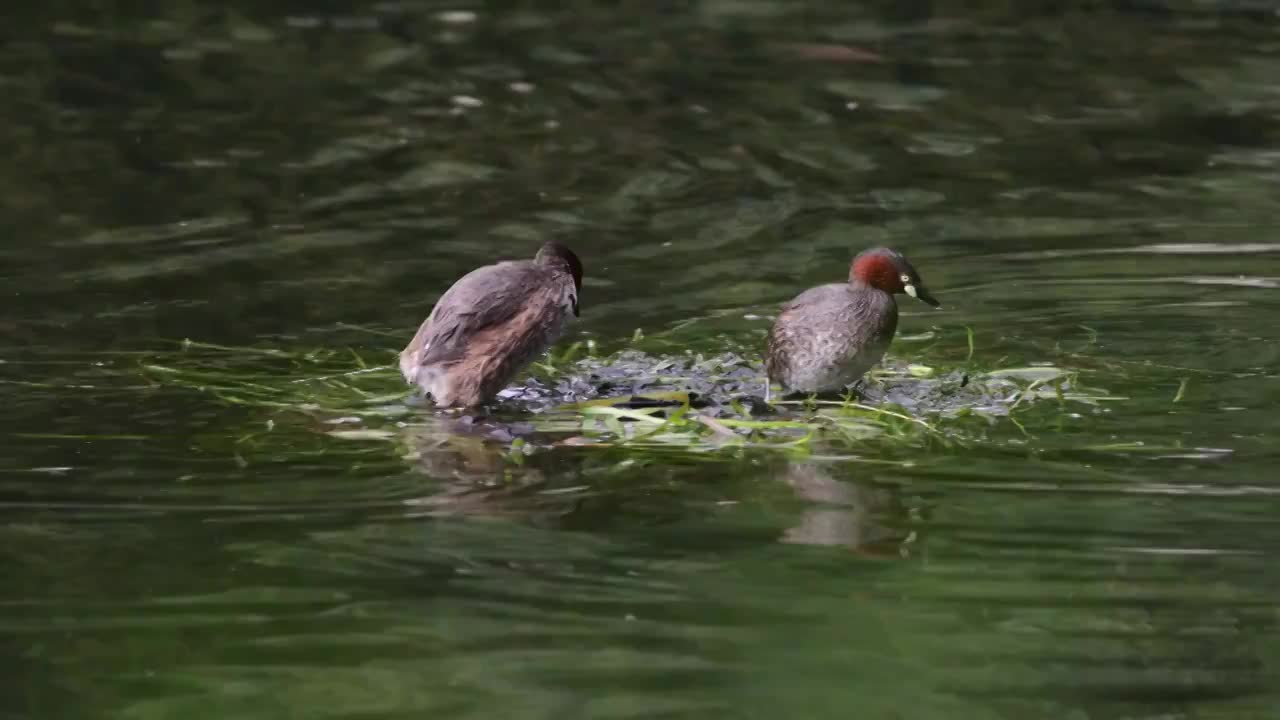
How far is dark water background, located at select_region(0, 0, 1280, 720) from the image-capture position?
6008mm

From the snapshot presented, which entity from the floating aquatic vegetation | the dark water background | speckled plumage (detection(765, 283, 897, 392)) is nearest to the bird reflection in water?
the dark water background

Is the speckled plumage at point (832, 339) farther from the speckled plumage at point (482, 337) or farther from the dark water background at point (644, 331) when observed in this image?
the speckled plumage at point (482, 337)

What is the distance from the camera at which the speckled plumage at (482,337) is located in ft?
29.1

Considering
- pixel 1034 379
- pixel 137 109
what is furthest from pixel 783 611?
pixel 137 109

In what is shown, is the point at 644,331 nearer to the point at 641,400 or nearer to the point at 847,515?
the point at 641,400

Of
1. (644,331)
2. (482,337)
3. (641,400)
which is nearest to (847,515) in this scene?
(641,400)

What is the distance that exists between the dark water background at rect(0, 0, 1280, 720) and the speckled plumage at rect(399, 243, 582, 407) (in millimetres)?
547

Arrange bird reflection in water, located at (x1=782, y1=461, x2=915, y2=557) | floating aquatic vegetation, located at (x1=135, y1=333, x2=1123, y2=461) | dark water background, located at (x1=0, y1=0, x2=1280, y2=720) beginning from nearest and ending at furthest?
dark water background, located at (x1=0, y1=0, x2=1280, y2=720) → bird reflection in water, located at (x1=782, y1=461, x2=915, y2=557) → floating aquatic vegetation, located at (x1=135, y1=333, x2=1123, y2=461)

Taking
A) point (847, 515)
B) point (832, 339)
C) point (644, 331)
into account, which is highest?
point (832, 339)

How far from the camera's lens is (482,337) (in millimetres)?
8914

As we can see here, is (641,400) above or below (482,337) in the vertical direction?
below

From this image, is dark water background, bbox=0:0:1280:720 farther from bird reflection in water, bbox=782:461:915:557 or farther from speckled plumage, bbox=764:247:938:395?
speckled plumage, bbox=764:247:938:395

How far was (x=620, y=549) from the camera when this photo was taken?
7.05m

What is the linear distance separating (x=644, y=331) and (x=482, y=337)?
1773 millimetres
